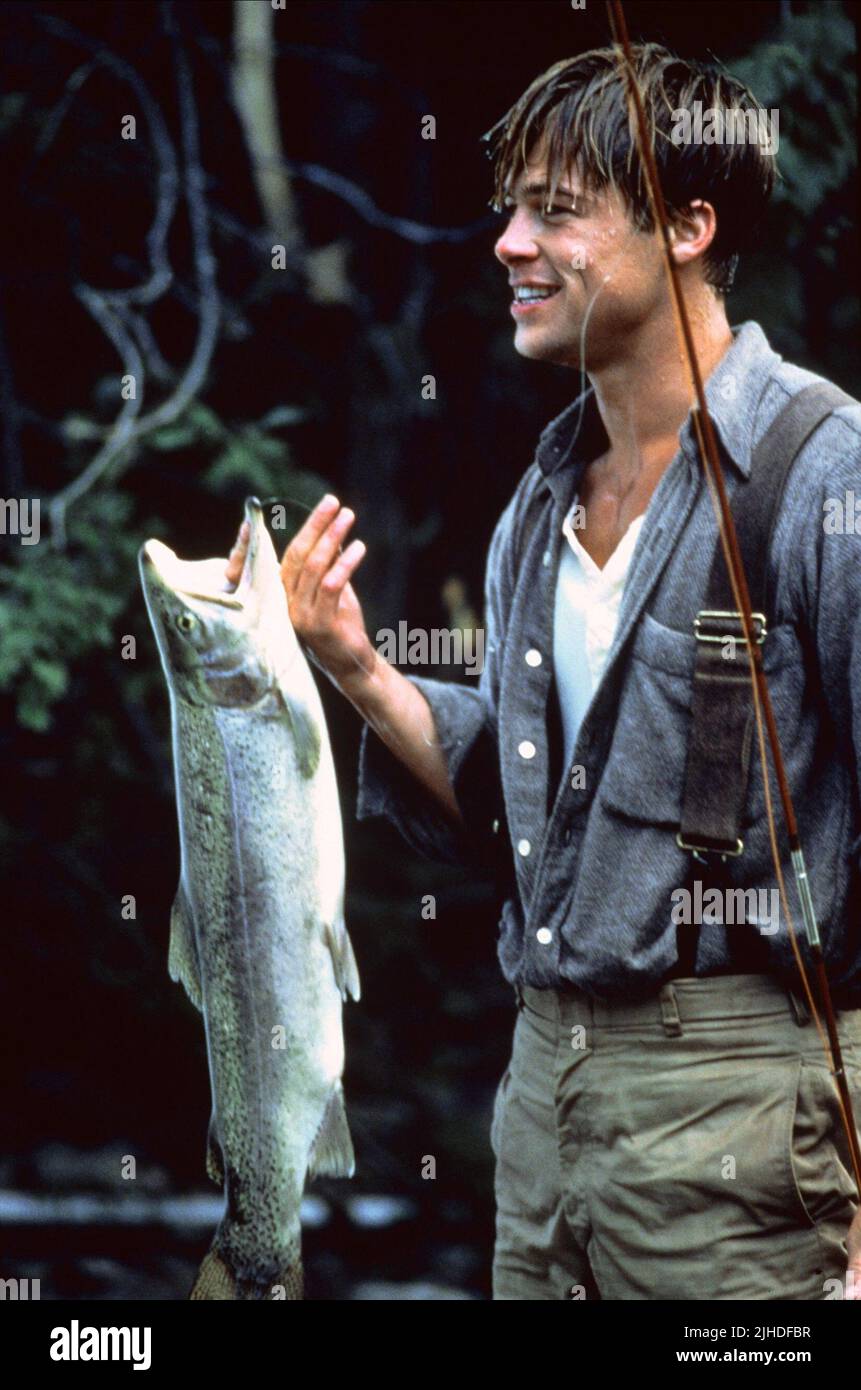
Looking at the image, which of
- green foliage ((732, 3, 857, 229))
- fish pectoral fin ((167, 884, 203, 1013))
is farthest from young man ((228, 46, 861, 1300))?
green foliage ((732, 3, 857, 229))

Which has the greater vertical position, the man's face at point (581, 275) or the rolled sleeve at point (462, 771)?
the man's face at point (581, 275)

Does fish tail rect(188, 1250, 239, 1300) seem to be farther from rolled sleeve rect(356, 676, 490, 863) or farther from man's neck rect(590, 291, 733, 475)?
man's neck rect(590, 291, 733, 475)

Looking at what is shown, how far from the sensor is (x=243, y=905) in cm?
265

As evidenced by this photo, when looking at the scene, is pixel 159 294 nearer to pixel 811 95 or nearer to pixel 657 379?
pixel 811 95

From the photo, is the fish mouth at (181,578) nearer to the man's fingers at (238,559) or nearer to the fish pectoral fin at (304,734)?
the man's fingers at (238,559)

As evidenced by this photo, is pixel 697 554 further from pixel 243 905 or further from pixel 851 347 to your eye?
pixel 851 347

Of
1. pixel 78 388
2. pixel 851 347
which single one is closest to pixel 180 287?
pixel 78 388

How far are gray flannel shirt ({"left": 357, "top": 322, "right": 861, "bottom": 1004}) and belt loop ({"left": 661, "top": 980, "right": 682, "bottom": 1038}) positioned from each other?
0.07 feet

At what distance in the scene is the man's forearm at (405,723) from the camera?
9.87 feet

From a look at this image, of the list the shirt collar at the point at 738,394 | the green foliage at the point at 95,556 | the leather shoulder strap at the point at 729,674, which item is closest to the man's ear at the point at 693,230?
the shirt collar at the point at 738,394

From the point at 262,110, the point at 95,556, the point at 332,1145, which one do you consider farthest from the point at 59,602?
the point at 332,1145

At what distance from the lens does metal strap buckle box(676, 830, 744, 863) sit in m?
2.63

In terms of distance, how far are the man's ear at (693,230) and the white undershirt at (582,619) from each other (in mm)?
420

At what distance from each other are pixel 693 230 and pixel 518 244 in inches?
11.4
